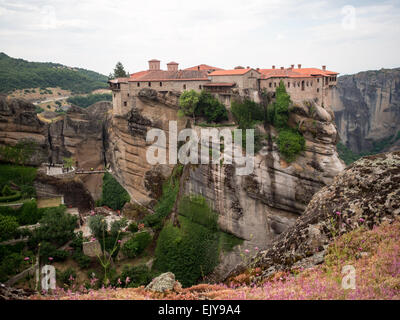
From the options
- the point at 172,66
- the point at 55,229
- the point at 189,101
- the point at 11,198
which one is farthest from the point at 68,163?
the point at 189,101

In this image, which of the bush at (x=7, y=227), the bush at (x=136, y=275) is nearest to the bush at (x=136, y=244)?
the bush at (x=136, y=275)

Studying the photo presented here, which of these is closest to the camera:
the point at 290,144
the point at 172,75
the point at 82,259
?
the point at 82,259

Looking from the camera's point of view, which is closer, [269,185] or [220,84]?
[269,185]

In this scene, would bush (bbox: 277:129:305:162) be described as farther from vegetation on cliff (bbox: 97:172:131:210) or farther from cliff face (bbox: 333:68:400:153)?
cliff face (bbox: 333:68:400:153)

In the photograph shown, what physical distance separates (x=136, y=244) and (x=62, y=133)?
1722cm

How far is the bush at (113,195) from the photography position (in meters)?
36.7

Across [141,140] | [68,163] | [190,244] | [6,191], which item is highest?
[141,140]

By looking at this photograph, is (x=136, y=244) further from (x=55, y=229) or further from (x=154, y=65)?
(x=154, y=65)

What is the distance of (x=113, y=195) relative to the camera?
3703 centimetres

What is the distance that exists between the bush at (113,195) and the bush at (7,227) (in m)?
11.9

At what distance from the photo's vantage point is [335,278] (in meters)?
5.59

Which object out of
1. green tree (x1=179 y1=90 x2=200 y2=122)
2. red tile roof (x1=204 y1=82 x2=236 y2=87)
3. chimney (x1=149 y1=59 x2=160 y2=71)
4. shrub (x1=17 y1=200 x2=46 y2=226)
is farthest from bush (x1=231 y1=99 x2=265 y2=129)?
shrub (x1=17 y1=200 x2=46 y2=226)

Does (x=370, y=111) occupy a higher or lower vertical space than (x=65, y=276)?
higher

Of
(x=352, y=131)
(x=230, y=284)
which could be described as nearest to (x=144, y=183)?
(x=230, y=284)
